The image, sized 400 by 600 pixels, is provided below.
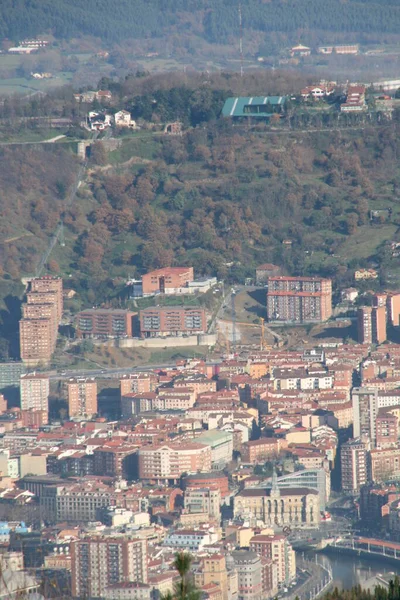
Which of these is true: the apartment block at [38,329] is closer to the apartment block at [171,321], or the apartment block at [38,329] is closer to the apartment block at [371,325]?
the apartment block at [171,321]

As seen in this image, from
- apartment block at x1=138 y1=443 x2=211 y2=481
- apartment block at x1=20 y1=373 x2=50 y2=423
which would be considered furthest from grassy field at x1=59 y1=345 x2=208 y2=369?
apartment block at x1=138 y1=443 x2=211 y2=481

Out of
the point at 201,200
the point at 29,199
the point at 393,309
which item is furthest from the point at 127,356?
the point at 29,199

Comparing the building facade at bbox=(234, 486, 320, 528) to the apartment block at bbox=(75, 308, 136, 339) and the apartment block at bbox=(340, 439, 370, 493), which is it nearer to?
the apartment block at bbox=(340, 439, 370, 493)

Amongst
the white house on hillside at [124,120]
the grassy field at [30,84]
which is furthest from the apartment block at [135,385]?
the grassy field at [30,84]

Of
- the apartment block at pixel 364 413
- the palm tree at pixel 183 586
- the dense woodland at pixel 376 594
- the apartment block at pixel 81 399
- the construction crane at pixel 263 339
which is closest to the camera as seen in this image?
the palm tree at pixel 183 586

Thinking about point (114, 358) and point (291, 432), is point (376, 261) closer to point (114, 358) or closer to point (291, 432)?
point (114, 358)

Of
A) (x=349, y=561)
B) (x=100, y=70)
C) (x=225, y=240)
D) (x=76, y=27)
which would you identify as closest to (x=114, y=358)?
(x=225, y=240)
